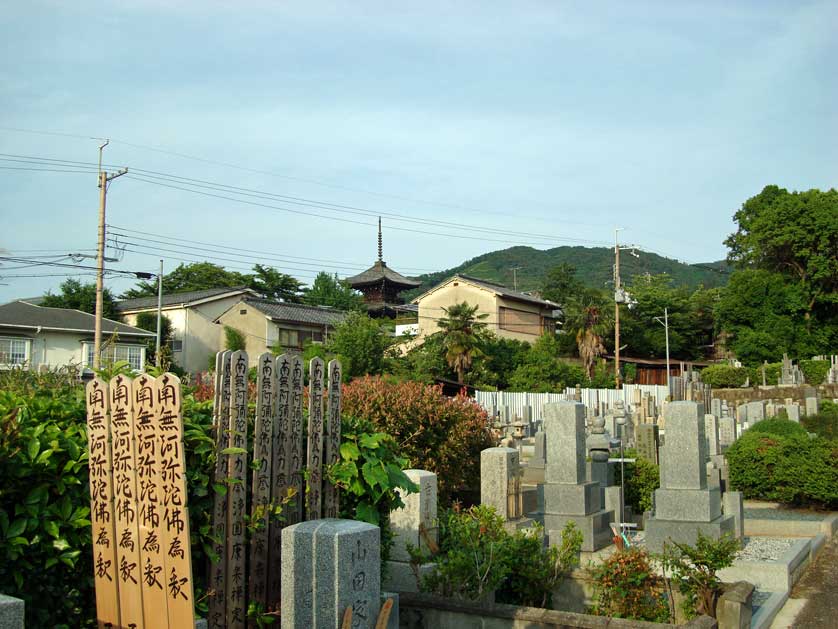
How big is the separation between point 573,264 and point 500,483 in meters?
130

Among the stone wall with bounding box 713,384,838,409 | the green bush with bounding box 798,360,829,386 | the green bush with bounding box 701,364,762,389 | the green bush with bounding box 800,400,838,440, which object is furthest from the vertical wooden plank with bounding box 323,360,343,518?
the green bush with bounding box 798,360,829,386

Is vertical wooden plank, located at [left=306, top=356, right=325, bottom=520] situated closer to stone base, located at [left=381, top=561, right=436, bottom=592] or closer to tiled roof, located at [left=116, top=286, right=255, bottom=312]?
stone base, located at [left=381, top=561, right=436, bottom=592]

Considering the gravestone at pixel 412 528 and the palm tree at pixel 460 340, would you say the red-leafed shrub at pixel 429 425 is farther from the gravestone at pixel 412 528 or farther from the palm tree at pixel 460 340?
the palm tree at pixel 460 340

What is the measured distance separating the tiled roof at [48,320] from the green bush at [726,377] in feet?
120

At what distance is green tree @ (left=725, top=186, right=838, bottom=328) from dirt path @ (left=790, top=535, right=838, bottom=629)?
4891cm

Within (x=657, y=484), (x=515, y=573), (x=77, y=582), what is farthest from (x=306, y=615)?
(x=657, y=484)

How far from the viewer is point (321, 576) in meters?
Answer: 5.20

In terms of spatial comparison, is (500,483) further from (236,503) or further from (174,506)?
(174,506)

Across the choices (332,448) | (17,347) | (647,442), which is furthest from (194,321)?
(332,448)

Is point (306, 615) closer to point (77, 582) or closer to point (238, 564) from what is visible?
point (238, 564)

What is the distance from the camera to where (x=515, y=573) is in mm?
8305

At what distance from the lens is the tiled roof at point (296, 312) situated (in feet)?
162

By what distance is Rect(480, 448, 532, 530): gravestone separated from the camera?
1236 centimetres

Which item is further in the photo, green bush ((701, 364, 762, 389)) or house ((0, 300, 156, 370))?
green bush ((701, 364, 762, 389))
